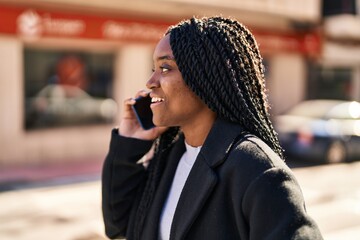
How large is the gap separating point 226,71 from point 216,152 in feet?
0.96

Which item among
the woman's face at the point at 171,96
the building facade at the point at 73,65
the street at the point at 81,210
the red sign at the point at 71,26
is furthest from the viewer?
the building facade at the point at 73,65

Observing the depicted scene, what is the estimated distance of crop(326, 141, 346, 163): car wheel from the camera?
38.1 feet

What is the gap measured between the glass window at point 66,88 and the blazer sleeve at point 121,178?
944cm

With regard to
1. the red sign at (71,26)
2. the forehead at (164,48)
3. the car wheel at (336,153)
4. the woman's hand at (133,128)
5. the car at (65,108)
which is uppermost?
the forehead at (164,48)

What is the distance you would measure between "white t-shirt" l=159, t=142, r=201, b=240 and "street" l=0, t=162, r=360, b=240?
426 cm

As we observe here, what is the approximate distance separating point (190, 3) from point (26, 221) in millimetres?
7245

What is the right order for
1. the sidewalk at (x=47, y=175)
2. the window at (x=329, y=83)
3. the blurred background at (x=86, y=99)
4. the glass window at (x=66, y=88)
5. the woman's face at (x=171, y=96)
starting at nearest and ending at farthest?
the woman's face at (x=171, y=96), the sidewalk at (x=47, y=175), the blurred background at (x=86, y=99), the glass window at (x=66, y=88), the window at (x=329, y=83)

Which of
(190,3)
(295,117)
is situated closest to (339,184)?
(295,117)

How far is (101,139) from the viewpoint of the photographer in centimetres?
1235

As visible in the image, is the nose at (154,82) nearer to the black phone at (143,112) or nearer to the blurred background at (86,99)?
the black phone at (143,112)

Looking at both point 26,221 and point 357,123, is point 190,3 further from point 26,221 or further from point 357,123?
point 26,221

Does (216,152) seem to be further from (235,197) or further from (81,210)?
(81,210)

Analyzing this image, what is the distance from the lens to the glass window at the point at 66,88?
11.2m

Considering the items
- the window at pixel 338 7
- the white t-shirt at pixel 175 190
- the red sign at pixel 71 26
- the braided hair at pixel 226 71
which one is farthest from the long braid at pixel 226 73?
the window at pixel 338 7
